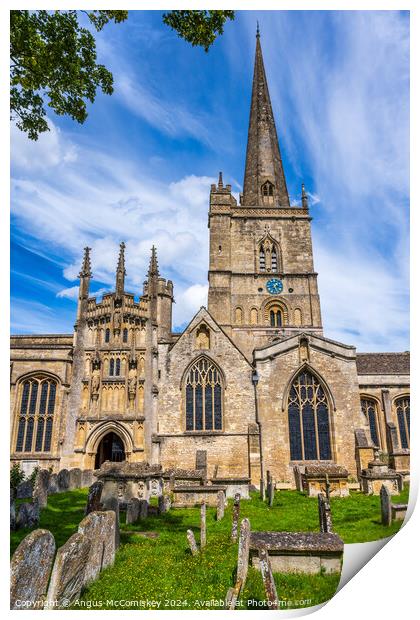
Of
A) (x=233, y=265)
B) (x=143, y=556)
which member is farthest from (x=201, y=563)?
A: (x=233, y=265)

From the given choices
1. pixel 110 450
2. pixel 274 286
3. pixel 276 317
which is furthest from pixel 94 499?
pixel 274 286

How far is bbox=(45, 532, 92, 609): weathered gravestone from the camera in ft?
13.7

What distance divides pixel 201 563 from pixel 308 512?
6.38m

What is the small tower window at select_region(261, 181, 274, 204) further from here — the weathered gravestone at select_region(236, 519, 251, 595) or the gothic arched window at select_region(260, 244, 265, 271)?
the weathered gravestone at select_region(236, 519, 251, 595)

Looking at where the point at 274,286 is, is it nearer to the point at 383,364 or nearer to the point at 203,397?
the point at 383,364

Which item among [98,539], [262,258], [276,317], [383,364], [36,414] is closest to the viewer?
[98,539]

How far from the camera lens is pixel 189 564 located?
664 centimetres

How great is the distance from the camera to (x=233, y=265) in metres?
31.9

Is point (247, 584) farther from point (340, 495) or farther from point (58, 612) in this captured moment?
point (340, 495)

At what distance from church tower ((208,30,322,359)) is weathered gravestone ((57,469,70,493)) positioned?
14887 millimetres

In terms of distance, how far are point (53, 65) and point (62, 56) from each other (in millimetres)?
175

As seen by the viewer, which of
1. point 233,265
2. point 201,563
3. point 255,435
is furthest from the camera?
point 233,265

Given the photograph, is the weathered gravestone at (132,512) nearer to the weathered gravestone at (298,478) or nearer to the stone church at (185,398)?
the stone church at (185,398)

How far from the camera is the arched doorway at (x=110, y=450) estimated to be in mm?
21641
